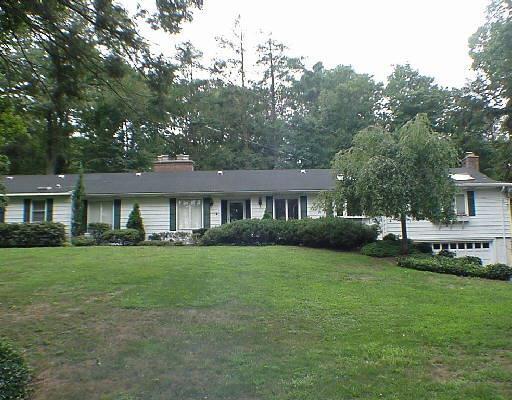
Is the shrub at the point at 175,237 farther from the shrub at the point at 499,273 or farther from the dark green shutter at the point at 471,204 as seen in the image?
the dark green shutter at the point at 471,204

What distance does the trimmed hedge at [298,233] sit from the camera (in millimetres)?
18797

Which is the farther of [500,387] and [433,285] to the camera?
[433,285]

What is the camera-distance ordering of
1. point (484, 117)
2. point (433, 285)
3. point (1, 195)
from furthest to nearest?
point (484, 117) < point (1, 195) < point (433, 285)

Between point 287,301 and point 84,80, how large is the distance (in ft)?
20.3

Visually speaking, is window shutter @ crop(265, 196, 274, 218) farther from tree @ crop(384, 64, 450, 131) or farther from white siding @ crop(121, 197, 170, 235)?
tree @ crop(384, 64, 450, 131)

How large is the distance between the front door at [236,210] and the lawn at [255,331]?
35.0ft

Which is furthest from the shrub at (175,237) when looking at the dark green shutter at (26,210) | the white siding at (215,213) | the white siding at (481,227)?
the white siding at (481,227)

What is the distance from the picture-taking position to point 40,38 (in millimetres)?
9109

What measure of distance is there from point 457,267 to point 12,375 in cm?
1302

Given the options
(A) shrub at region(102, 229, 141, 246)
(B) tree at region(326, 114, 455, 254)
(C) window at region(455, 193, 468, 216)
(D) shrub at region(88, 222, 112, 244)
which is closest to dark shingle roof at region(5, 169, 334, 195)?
(D) shrub at region(88, 222, 112, 244)

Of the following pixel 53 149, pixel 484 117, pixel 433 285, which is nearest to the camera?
pixel 53 149

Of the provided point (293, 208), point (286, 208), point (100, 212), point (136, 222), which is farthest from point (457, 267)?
point (100, 212)

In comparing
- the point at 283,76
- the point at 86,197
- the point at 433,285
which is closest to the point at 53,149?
the point at 433,285

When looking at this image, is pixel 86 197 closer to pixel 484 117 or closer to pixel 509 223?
pixel 509 223
